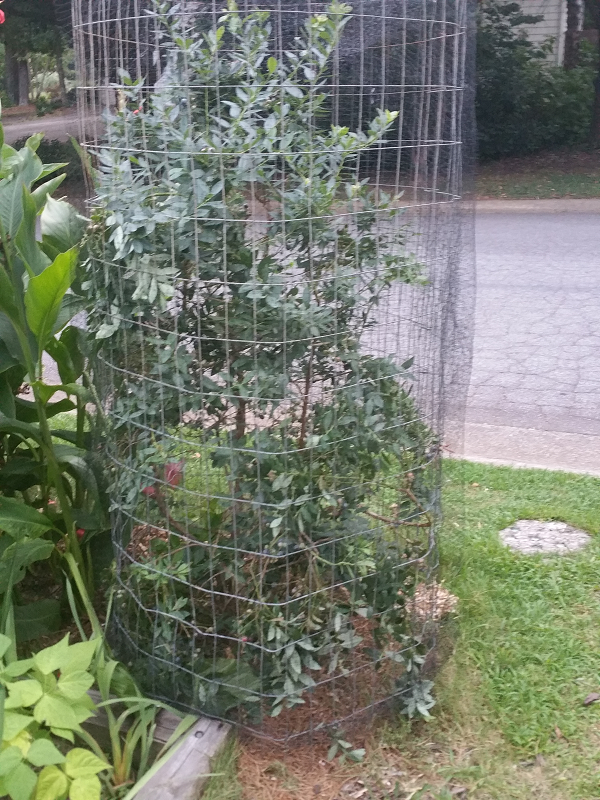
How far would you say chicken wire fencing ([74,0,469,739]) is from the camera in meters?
1.98

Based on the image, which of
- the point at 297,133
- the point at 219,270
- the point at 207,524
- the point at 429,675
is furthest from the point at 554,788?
the point at 297,133

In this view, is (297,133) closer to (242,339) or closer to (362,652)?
(242,339)

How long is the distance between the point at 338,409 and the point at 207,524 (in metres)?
0.50

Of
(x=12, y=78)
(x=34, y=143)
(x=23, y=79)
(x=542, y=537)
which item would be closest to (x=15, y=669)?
(x=34, y=143)

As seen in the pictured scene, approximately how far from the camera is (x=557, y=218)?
40.3 ft

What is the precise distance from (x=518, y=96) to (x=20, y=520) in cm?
1622

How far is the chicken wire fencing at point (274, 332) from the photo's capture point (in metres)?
1.98

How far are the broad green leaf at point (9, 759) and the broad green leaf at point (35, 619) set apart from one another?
0.82 m

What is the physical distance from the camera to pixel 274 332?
2006 mm

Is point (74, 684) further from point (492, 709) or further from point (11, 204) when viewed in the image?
point (11, 204)

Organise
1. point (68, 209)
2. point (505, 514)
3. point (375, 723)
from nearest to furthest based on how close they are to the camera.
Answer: point (375, 723)
point (68, 209)
point (505, 514)

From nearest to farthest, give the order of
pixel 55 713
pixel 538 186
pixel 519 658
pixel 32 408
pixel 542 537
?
1. pixel 55 713
2. pixel 519 658
3. pixel 32 408
4. pixel 542 537
5. pixel 538 186

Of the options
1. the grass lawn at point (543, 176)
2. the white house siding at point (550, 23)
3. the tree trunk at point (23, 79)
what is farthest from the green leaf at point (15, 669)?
the white house siding at point (550, 23)

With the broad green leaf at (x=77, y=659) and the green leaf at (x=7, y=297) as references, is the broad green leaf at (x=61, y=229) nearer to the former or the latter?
the green leaf at (x=7, y=297)
